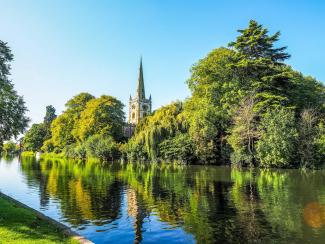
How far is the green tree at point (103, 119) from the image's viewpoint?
79.8m

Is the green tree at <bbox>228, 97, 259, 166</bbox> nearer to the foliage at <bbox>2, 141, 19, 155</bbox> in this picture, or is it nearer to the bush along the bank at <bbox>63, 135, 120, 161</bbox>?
the bush along the bank at <bbox>63, 135, 120, 161</bbox>

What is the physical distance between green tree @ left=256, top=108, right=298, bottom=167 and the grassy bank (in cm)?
3529

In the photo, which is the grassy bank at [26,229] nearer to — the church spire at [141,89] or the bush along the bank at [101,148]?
the bush along the bank at [101,148]

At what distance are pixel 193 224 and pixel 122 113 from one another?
236 ft

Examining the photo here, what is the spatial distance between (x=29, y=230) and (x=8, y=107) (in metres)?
17.1

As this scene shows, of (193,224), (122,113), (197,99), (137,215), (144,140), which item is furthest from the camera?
(122,113)

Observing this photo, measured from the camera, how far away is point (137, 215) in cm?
1548

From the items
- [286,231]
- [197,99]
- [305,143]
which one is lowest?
[286,231]

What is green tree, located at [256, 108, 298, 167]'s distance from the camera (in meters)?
41.9

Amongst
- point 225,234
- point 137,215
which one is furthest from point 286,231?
point 137,215

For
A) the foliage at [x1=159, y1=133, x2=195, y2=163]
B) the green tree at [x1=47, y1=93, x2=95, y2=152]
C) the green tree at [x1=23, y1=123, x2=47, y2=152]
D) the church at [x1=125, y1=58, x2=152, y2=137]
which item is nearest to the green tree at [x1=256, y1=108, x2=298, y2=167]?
the foliage at [x1=159, y1=133, x2=195, y2=163]

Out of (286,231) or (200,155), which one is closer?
(286,231)

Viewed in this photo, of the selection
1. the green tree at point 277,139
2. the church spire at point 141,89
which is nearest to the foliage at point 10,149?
the church spire at point 141,89

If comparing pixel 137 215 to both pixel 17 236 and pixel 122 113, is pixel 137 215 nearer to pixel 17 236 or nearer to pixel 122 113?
pixel 17 236
